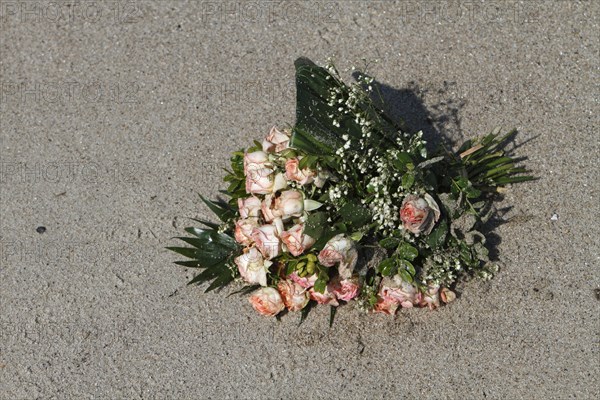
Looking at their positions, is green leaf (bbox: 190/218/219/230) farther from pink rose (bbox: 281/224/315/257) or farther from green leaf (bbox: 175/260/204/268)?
pink rose (bbox: 281/224/315/257)

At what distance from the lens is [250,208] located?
1.74 m

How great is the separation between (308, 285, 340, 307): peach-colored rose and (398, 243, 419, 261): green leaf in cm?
19

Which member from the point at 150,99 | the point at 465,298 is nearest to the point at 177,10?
the point at 150,99

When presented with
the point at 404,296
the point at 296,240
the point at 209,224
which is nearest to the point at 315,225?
the point at 296,240

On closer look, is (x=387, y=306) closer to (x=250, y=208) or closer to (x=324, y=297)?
(x=324, y=297)

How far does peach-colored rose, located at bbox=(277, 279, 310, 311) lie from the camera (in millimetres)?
1787

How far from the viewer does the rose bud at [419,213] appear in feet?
5.30

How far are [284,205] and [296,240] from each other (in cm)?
8

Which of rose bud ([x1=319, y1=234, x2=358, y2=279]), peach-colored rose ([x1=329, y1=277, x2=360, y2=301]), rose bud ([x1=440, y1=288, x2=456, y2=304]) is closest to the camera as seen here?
rose bud ([x1=319, y1=234, x2=358, y2=279])

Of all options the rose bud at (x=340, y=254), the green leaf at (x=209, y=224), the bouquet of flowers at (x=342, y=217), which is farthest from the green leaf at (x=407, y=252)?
the green leaf at (x=209, y=224)

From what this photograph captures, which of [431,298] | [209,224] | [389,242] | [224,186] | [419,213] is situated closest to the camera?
[419,213]

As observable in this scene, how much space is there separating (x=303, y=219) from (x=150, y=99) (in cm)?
75

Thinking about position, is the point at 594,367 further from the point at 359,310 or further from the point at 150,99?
the point at 150,99

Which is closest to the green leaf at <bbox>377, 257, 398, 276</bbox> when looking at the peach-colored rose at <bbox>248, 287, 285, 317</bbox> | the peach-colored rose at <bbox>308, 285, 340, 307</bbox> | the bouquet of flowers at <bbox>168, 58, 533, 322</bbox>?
the bouquet of flowers at <bbox>168, 58, 533, 322</bbox>
